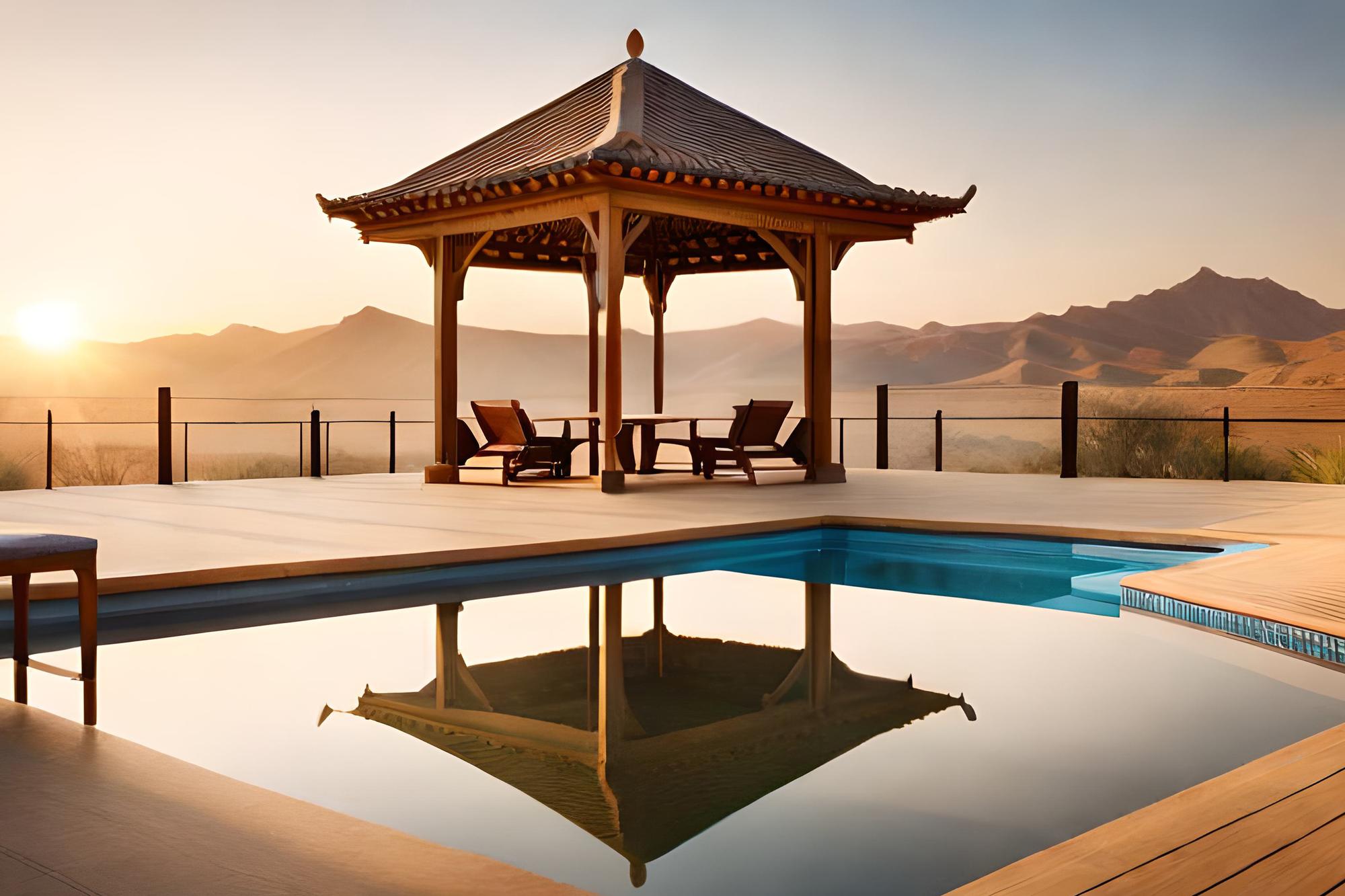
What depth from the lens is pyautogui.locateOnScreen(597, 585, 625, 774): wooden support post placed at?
2818mm

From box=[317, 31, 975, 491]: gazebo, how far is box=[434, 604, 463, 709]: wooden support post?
4.35m

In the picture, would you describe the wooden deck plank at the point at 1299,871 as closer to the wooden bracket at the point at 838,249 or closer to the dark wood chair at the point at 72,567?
the dark wood chair at the point at 72,567

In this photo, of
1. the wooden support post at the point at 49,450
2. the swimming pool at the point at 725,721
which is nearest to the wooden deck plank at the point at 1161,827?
the swimming pool at the point at 725,721

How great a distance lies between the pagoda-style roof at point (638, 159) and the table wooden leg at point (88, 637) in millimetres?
6098

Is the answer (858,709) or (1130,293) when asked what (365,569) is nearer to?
(858,709)

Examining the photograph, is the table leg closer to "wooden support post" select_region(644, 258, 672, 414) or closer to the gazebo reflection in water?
"wooden support post" select_region(644, 258, 672, 414)

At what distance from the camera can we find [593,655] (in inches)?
154

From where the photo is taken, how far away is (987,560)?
627 cm

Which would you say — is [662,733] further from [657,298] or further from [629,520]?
[657,298]

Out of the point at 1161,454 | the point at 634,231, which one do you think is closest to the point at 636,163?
the point at 634,231

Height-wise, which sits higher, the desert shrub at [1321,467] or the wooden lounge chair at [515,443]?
the wooden lounge chair at [515,443]

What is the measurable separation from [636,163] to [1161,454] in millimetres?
9754

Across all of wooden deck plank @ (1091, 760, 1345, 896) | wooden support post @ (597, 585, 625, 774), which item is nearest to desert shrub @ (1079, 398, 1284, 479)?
wooden support post @ (597, 585, 625, 774)

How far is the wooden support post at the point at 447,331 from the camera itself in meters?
10.1
